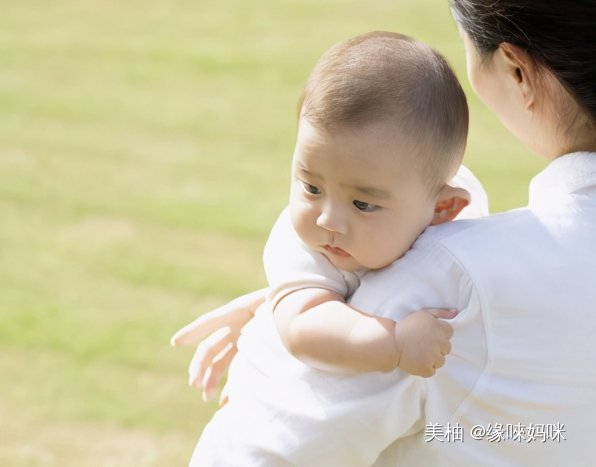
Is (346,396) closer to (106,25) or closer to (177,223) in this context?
(177,223)

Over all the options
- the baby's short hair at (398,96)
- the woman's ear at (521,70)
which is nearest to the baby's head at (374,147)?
the baby's short hair at (398,96)

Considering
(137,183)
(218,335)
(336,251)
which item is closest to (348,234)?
(336,251)

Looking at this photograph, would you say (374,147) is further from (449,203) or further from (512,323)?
(512,323)

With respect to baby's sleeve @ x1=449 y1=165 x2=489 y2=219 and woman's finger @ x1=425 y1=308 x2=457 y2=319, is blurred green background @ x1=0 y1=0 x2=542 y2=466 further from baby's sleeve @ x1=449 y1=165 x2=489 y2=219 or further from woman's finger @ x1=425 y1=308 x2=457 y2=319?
woman's finger @ x1=425 y1=308 x2=457 y2=319

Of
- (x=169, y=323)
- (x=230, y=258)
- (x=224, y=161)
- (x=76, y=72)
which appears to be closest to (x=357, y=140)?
(x=169, y=323)

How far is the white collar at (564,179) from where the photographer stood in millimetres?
1606

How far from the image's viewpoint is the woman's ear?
1.63 m

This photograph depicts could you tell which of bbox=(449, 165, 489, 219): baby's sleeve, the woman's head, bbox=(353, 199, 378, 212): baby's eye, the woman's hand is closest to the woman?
the woman's head

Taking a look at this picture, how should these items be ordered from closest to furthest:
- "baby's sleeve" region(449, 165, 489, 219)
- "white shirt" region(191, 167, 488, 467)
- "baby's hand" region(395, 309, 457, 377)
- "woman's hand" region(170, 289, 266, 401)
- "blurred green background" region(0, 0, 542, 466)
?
1. "baby's hand" region(395, 309, 457, 377)
2. "white shirt" region(191, 167, 488, 467)
3. "baby's sleeve" region(449, 165, 489, 219)
4. "woman's hand" region(170, 289, 266, 401)
5. "blurred green background" region(0, 0, 542, 466)

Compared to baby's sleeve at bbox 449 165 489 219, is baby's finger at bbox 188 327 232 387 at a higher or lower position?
lower

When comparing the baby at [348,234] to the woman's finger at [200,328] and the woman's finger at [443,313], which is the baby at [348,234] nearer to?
the woman's finger at [443,313]

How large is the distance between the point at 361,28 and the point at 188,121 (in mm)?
2113

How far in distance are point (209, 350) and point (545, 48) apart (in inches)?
38.7

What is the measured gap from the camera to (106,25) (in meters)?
8.51
